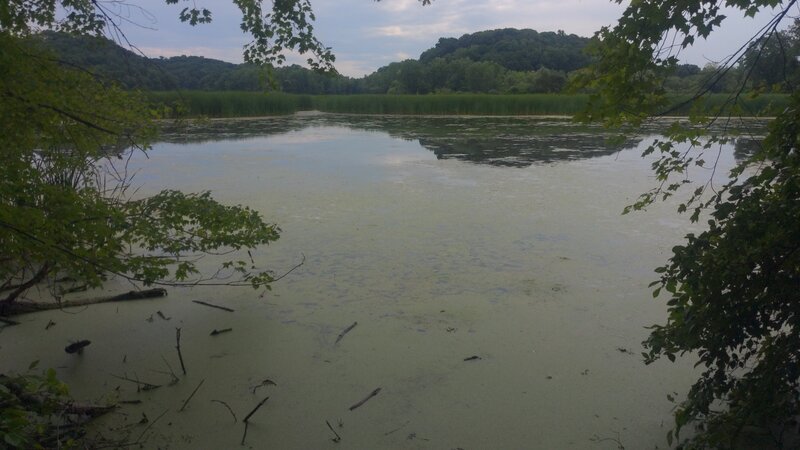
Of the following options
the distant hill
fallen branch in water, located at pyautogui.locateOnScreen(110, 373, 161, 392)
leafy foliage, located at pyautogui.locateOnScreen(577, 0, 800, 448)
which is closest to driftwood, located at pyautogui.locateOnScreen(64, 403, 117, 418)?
fallen branch in water, located at pyautogui.locateOnScreen(110, 373, 161, 392)

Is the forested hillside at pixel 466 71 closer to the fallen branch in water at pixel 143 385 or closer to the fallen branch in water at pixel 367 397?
the fallen branch in water at pixel 143 385

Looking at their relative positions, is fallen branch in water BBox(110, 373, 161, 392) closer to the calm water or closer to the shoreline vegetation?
the calm water

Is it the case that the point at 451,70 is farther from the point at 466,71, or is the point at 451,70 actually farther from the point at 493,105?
the point at 493,105

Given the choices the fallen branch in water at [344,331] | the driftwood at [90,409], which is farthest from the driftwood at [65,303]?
the fallen branch in water at [344,331]

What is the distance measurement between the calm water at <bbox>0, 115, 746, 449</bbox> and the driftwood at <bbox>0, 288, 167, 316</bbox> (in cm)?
6

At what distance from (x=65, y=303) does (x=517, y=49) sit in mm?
47016

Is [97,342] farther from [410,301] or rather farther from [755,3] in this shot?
[755,3]

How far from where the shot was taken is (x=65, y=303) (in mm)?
2953

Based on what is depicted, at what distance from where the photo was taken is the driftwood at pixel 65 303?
2917 mm

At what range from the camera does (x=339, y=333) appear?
109 inches

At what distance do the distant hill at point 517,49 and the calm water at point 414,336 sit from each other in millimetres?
32930

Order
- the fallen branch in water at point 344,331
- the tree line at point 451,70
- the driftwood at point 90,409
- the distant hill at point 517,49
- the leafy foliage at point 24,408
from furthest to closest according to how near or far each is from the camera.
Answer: the distant hill at point 517,49
the fallen branch in water at point 344,331
the driftwood at point 90,409
the tree line at point 451,70
the leafy foliage at point 24,408

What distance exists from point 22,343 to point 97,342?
338 mm

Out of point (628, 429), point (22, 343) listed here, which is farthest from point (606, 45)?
point (22, 343)
